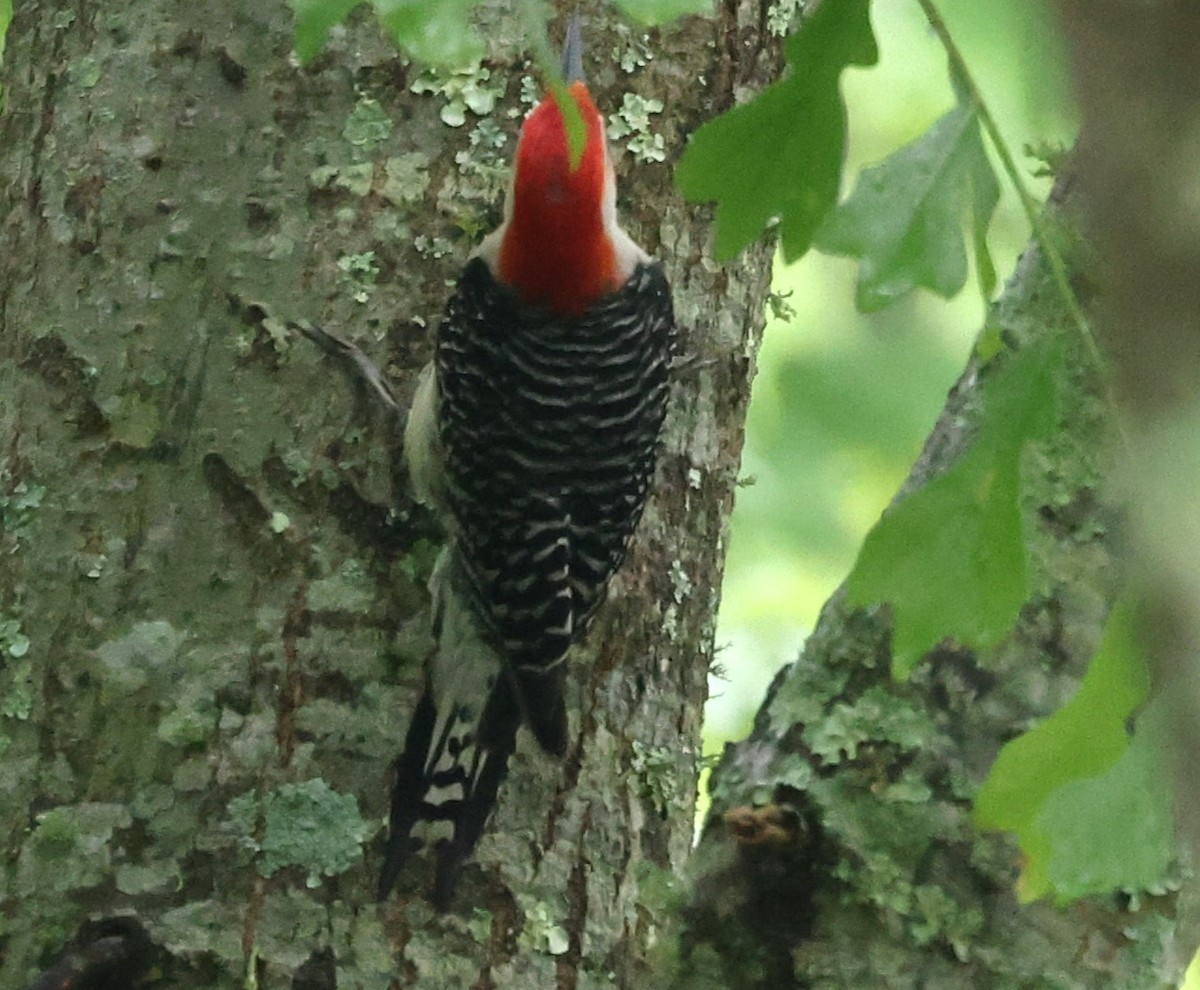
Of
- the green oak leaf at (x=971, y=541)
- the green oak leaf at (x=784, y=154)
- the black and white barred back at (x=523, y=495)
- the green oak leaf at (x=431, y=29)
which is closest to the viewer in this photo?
the green oak leaf at (x=431, y=29)

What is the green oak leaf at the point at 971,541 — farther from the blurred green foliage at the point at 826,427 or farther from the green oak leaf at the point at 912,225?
the blurred green foliage at the point at 826,427

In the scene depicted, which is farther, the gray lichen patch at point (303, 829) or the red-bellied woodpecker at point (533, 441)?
the red-bellied woodpecker at point (533, 441)

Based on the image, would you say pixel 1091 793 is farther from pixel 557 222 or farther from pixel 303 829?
pixel 557 222

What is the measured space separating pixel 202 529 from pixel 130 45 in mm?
869

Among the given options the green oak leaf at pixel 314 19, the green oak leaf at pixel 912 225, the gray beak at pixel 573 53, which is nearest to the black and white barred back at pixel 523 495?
the gray beak at pixel 573 53

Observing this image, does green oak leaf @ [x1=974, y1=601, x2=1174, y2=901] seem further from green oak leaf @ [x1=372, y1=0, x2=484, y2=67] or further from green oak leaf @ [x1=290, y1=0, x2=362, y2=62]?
green oak leaf @ [x1=290, y1=0, x2=362, y2=62]

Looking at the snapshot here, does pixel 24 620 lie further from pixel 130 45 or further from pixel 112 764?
pixel 130 45

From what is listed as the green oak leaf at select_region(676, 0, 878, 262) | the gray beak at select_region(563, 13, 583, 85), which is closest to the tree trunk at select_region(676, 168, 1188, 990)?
the green oak leaf at select_region(676, 0, 878, 262)

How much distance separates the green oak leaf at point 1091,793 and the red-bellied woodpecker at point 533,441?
1.00 m

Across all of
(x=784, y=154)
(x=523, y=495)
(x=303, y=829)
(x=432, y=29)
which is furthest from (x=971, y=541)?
(x=523, y=495)

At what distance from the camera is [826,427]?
506 centimetres

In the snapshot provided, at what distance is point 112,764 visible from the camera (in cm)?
241

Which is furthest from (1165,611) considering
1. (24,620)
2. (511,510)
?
(511,510)

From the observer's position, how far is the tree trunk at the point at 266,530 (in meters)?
2.35
